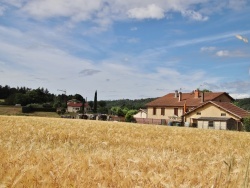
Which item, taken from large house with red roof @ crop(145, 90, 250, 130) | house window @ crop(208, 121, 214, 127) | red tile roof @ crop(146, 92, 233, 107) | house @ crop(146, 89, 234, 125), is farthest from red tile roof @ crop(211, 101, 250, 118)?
red tile roof @ crop(146, 92, 233, 107)

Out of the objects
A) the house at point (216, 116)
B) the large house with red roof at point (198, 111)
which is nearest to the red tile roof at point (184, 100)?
the large house with red roof at point (198, 111)

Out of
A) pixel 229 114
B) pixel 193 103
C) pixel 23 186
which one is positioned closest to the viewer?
pixel 23 186

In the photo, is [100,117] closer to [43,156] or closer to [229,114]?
[229,114]

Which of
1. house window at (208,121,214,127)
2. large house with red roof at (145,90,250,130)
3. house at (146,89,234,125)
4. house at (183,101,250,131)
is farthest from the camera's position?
house at (146,89,234,125)

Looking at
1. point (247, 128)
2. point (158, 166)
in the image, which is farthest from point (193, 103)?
point (158, 166)

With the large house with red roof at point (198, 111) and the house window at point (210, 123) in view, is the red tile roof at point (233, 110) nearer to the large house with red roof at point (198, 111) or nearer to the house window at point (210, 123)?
the large house with red roof at point (198, 111)

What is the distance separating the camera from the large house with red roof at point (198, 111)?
60062 millimetres

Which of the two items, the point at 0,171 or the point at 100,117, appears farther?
the point at 100,117

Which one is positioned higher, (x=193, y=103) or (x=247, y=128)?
(x=193, y=103)

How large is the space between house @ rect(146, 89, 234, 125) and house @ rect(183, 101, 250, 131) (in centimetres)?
202

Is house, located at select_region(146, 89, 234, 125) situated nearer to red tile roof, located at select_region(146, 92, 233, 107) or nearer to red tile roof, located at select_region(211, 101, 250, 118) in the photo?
red tile roof, located at select_region(146, 92, 233, 107)

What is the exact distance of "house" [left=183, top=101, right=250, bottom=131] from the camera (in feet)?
195

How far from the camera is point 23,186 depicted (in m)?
2.84

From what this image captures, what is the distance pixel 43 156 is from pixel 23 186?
1.25m
